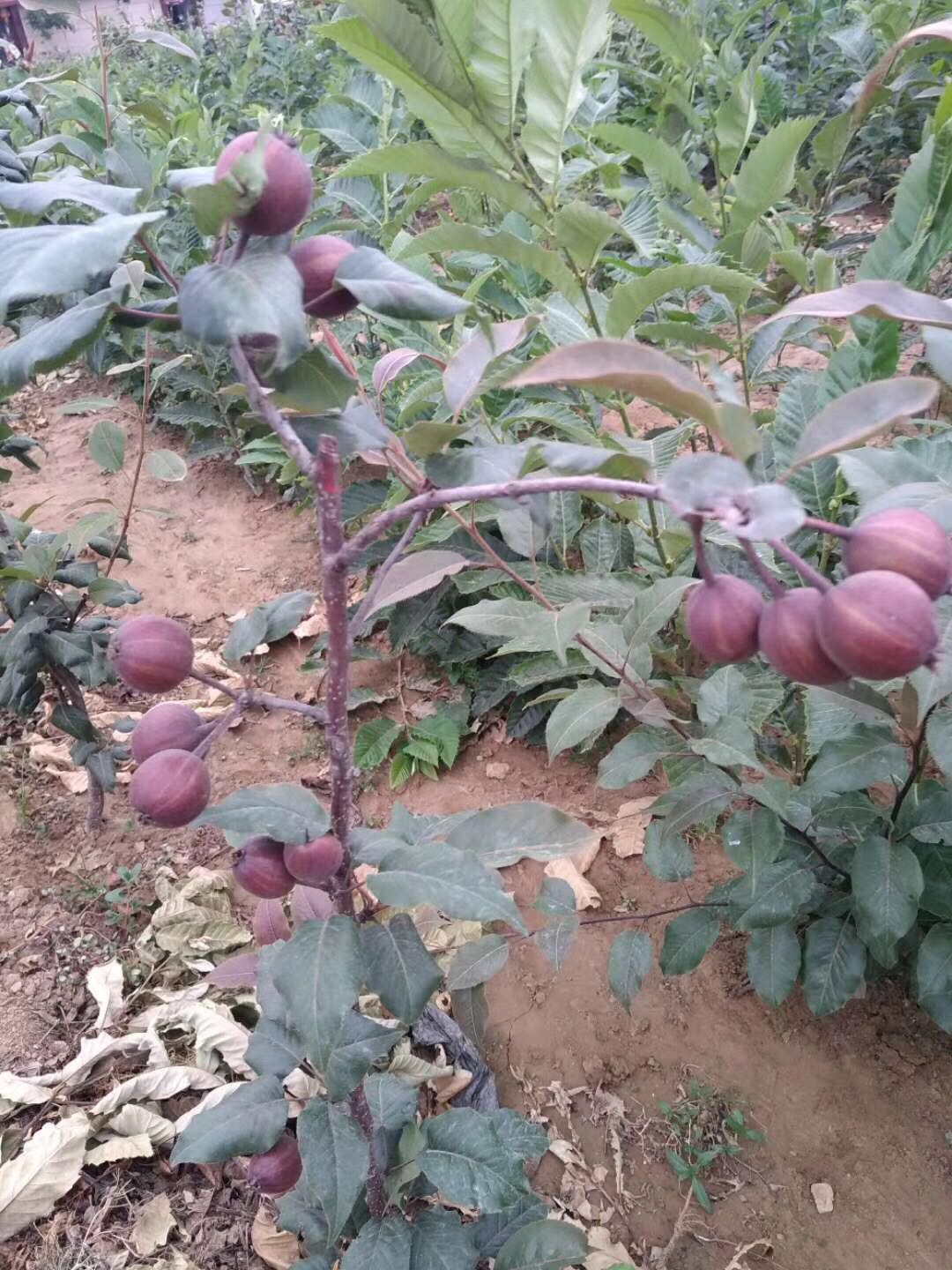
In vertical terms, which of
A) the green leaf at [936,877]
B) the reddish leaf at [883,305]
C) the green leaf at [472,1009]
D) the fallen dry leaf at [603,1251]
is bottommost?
the fallen dry leaf at [603,1251]

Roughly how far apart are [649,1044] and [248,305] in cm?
163

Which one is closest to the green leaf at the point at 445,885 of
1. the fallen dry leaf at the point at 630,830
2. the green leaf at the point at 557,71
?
the green leaf at the point at 557,71

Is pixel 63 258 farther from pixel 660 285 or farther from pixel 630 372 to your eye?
pixel 660 285

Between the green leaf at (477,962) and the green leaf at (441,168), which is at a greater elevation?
the green leaf at (441,168)

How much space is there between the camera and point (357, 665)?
2840mm

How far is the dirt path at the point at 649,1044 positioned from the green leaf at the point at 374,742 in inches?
3.3

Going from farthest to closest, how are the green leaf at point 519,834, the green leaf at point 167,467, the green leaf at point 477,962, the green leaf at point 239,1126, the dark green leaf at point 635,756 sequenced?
the green leaf at point 167,467 < the green leaf at point 477,962 < the dark green leaf at point 635,756 < the green leaf at point 239,1126 < the green leaf at point 519,834

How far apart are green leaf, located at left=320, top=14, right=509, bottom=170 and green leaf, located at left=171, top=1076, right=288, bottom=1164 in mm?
1332

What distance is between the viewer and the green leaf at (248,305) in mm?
601

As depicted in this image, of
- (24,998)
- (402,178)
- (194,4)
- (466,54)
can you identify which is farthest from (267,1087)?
(194,4)

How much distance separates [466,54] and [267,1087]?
1403 mm

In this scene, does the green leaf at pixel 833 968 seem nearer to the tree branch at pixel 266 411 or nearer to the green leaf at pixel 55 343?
the tree branch at pixel 266 411

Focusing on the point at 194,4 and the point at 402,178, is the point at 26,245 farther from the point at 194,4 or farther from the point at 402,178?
the point at 194,4

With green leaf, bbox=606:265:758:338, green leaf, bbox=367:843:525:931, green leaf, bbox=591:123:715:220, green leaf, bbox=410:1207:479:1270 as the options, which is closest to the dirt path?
green leaf, bbox=410:1207:479:1270
